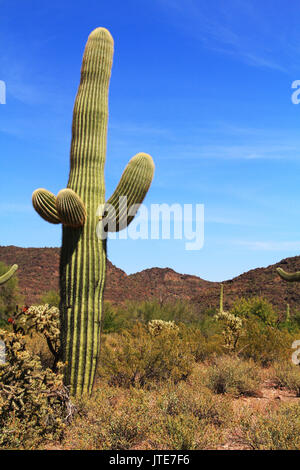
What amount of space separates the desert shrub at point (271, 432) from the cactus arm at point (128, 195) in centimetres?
372

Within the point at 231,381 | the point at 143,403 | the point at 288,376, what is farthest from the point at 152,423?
the point at 288,376

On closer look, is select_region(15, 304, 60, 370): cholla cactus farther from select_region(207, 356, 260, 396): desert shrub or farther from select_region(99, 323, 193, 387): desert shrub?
select_region(207, 356, 260, 396): desert shrub

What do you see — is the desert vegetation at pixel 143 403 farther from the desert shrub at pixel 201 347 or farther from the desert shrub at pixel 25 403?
the desert shrub at pixel 201 347

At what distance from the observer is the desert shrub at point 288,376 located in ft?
30.2

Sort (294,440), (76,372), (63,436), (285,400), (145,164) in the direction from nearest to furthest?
(294,440) → (63,436) → (76,372) → (145,164) → (285,400)

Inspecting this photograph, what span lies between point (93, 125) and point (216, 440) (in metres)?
5.60

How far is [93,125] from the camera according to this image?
805cm

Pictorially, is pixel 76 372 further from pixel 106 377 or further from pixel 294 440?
pixel 294 440

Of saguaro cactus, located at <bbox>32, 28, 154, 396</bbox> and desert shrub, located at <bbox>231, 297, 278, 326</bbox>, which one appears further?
desert shrub, located at <bbox>231, 297, 278, 326</bbox>

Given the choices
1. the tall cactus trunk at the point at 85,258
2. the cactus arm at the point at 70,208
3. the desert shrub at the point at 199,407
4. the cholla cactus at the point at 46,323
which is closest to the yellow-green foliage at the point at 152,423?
the desert shrub at the point at 199,407

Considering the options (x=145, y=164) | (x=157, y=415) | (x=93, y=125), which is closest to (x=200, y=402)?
(x=157, y=415)

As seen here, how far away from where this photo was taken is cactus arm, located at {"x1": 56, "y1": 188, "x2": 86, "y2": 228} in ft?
23.5

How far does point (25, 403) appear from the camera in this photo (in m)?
6.01

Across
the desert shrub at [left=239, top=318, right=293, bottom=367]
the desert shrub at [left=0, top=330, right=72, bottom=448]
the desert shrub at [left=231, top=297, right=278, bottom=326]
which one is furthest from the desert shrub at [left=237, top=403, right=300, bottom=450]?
the desert shrub at [left=231, top=297, right=278, bottom=326]
